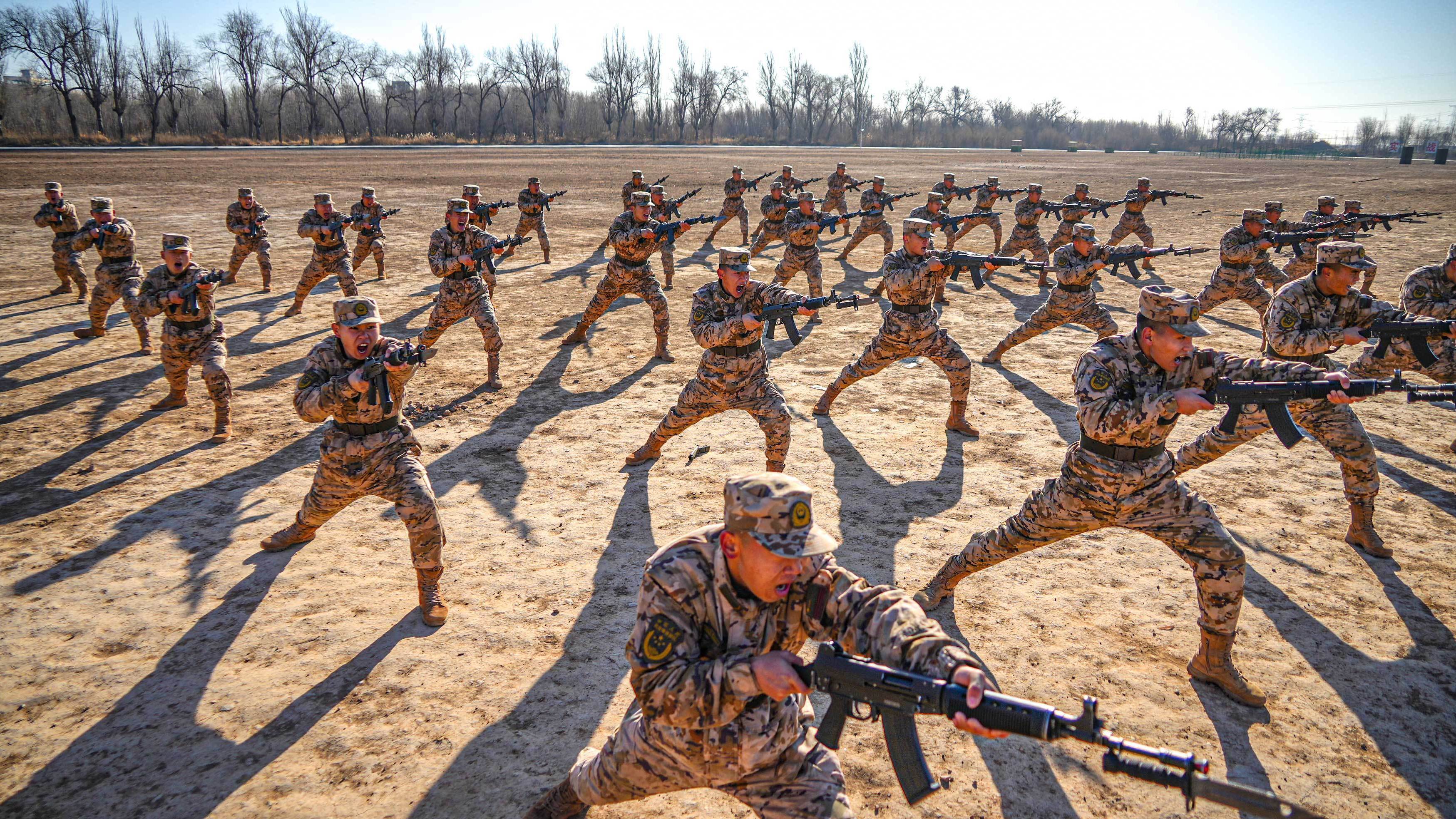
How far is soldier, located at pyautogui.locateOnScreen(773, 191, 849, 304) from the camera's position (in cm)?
1405

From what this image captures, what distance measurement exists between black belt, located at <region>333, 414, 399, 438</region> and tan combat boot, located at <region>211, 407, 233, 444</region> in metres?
4.02

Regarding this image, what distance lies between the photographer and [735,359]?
23.2 feet

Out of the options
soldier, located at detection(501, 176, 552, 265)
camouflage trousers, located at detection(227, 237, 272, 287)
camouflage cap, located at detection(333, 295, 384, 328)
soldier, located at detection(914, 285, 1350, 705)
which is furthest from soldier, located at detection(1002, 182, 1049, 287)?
camouflage trousers, located at detection(227, 237, 272, 287)

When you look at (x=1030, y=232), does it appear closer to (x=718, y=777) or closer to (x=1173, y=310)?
(x=1173, y=310)

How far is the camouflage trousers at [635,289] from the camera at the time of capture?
11.1m

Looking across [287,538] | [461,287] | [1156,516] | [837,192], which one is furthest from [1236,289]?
[287,538]

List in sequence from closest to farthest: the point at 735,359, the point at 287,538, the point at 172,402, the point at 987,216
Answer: the point at 287,538 → the point at 735,359 → the point at 172,402 → the point at 987,216

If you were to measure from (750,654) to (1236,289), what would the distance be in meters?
12.8

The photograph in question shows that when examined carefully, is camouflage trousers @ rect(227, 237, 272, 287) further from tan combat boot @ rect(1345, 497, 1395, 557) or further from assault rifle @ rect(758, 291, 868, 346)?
tan combat boot @ rect(1345, 497, 1395, 557)

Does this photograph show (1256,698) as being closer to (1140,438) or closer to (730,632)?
(1140,438)

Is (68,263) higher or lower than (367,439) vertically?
higher

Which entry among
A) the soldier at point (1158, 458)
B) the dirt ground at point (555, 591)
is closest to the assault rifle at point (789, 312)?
the dirt ground at point (555, 591)

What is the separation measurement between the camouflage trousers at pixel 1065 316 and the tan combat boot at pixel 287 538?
9.00 meters

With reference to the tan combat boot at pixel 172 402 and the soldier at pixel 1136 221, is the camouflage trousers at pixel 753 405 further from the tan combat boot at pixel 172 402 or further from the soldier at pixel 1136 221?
the soldier at pixel 1136 221
